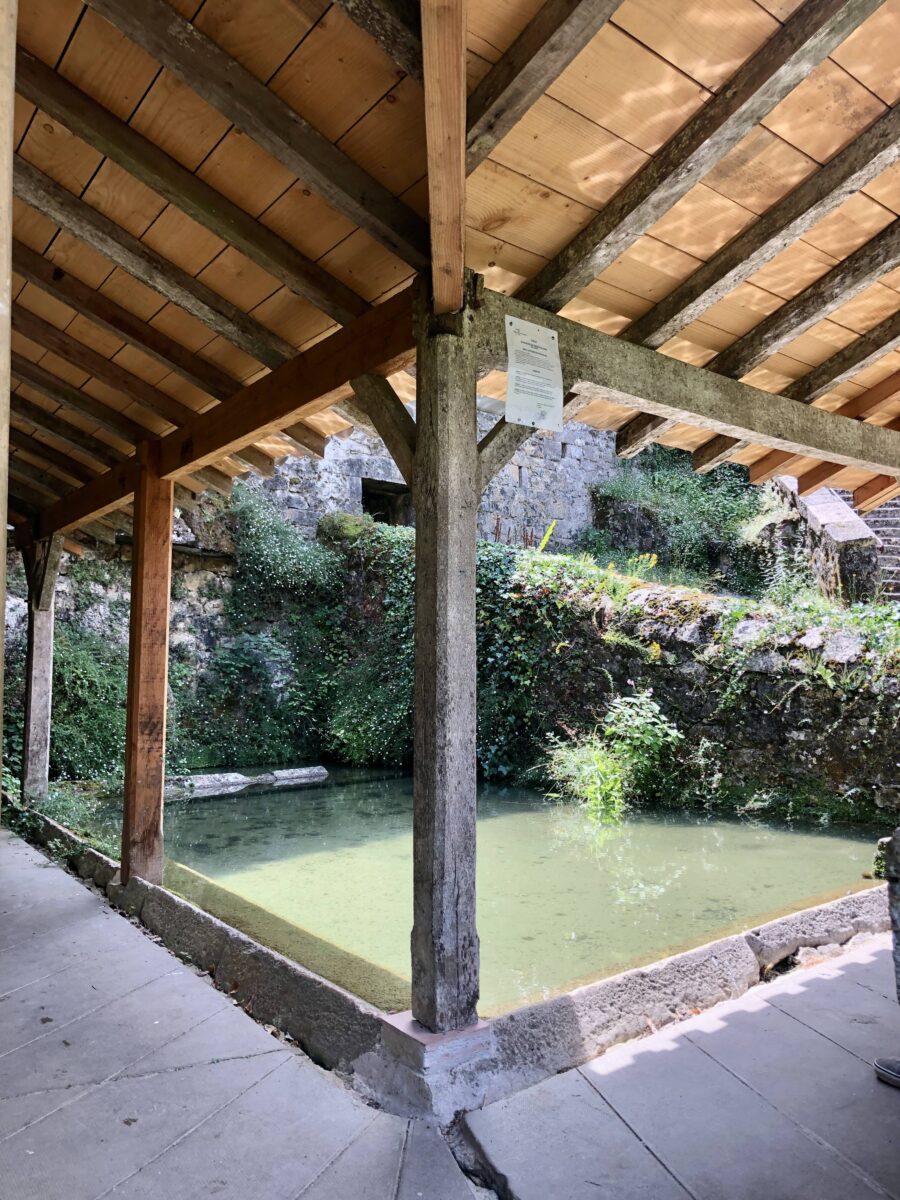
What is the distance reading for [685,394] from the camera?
3088 millimetres

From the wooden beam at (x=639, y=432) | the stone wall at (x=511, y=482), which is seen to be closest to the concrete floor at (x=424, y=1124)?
the wooden beam at (x=639, y=432)

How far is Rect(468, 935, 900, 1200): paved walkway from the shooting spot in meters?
1.84

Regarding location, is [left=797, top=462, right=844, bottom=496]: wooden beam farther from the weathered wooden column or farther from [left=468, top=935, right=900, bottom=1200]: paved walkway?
the weathered wooden column

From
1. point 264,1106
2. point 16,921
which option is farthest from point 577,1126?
point 16,921

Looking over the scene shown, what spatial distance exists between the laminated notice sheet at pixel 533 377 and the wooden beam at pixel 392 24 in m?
0.83

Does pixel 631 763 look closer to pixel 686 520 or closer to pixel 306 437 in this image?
pixel 306 437

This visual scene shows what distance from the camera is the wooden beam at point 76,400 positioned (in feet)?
13.9

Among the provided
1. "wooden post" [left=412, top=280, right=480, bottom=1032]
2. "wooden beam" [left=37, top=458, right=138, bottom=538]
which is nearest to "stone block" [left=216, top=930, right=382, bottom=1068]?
"wooden post" [left=412, top=280, right=480, bottom=1032]

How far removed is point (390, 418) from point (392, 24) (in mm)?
1095

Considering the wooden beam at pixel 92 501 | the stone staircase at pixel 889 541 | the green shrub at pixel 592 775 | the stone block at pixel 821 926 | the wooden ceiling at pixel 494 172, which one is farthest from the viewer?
the stone staircase at pixel 889 541

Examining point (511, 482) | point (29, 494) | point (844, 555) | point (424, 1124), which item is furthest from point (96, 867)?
point (511, 482)

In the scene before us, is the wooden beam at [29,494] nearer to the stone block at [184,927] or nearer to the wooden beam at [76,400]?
the wooden beam at [76,400]

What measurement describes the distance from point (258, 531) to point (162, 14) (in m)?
8.69

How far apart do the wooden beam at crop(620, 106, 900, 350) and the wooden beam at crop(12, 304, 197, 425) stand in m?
2.33
